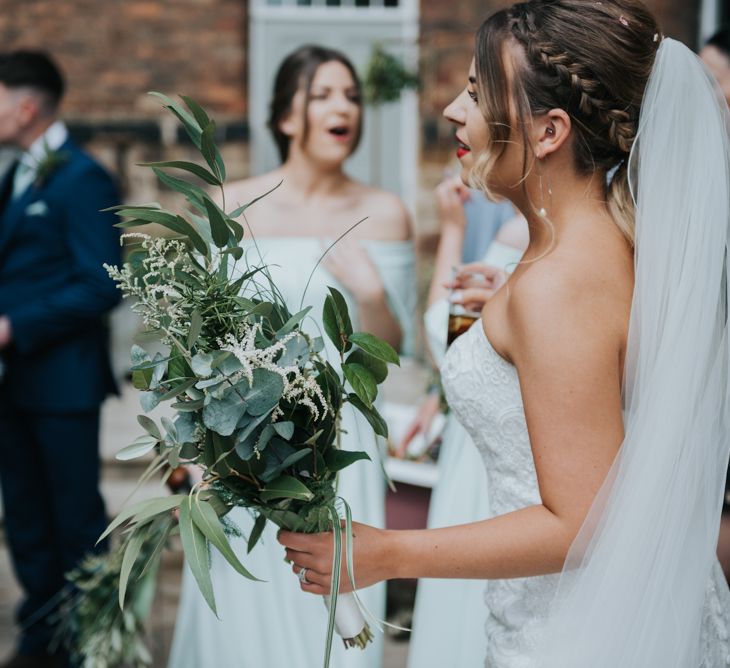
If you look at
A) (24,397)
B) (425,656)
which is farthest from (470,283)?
(24,397)

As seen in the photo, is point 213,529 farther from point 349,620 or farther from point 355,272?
point 355,272

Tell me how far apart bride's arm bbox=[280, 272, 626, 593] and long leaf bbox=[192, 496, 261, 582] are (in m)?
0.18

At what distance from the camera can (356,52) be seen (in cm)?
862

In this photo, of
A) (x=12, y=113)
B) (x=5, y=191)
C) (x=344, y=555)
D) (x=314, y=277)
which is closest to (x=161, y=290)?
(x=344, y=555)

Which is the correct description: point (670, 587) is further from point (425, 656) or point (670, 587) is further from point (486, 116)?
point (425, 656)

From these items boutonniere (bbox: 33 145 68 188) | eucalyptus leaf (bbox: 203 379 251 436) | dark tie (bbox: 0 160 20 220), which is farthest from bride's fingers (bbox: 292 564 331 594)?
dark tie (bbox: 0 160 20 220)

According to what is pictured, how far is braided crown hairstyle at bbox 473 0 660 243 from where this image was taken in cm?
157

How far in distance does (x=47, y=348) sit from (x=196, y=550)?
8.36ft

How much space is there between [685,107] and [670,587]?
799mm

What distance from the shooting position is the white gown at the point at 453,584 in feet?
8.78

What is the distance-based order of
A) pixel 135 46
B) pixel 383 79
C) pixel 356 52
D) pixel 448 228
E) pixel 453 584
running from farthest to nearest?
1. pixel 356 52
2. pixel 135 46
3. pixel 383 79
4. pixel 448 228
5. pixel 453 584

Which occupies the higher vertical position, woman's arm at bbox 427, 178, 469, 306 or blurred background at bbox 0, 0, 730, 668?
blurred background at bbox 0, 0, 730, 668

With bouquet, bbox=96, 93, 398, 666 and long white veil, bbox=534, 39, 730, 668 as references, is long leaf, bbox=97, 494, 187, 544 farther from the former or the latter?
long white veil, bbox=534, 39, 730, 668

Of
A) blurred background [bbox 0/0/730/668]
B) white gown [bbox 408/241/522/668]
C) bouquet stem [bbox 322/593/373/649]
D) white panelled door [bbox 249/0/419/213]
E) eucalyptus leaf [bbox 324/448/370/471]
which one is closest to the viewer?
eucalyptus leaf [bbox 324/448/370/471]
